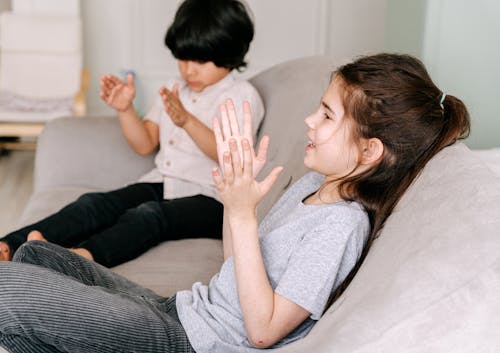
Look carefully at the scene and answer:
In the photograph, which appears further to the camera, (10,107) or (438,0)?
(10,107)

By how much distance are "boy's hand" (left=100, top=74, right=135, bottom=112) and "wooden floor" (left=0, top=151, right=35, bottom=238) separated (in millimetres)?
1110

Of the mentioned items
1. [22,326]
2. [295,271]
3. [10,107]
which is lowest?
[10,107]

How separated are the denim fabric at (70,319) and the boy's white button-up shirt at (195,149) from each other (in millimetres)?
884

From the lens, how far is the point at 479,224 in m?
1.02

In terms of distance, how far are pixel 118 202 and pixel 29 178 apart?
1927 millimetres

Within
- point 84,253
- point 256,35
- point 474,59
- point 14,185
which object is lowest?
point 14,185

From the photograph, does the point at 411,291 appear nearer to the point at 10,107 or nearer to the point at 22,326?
the point at 22,326

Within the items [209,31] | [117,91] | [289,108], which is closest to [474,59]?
[289,108]

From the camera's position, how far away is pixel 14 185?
12.5 ft

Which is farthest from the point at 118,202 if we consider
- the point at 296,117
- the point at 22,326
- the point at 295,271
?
the point at 295,271

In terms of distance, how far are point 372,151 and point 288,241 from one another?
0.68 ft

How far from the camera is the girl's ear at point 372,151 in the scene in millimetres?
1275

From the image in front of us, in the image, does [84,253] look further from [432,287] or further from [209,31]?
[432,287]

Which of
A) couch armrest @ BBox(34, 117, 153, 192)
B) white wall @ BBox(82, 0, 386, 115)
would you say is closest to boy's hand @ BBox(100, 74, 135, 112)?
couch armrest @ BBox(34, 117, 153, 192)
